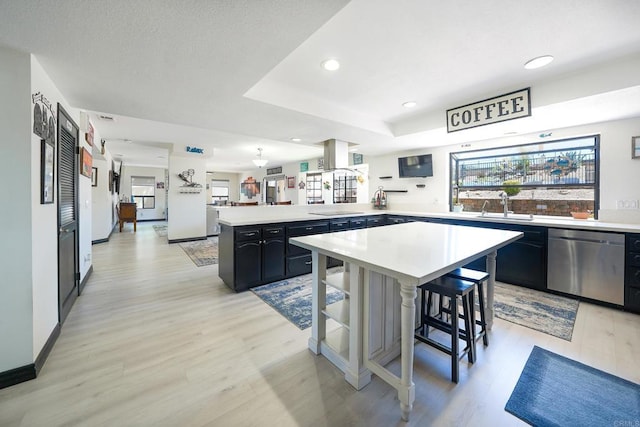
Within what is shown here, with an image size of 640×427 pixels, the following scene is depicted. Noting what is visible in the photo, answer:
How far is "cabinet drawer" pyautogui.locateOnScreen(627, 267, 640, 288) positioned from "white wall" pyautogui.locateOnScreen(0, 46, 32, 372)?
212 inches

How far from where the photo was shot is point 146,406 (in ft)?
4.97

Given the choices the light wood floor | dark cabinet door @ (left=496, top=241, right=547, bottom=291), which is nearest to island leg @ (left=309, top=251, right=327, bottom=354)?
the light wood floor

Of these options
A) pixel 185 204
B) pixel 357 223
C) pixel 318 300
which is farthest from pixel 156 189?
pixel 318 300

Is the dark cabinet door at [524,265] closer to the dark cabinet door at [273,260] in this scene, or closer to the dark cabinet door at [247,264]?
the dark cabinet door at [273,260]

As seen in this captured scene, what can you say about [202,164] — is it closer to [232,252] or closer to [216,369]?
[232,252]

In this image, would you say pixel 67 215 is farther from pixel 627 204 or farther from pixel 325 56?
pixel 627 204

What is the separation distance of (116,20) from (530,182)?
17.1 feet

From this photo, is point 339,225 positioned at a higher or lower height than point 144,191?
lower

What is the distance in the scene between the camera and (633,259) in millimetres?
2725

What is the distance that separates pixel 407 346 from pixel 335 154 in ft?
11.0

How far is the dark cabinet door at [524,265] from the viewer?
333 cm

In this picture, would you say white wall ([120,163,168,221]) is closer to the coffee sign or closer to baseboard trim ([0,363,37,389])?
baseboard trim ([0,363,37,389])

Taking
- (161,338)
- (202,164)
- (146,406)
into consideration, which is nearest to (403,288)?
(146,406)

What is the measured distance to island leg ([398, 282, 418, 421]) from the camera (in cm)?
137
